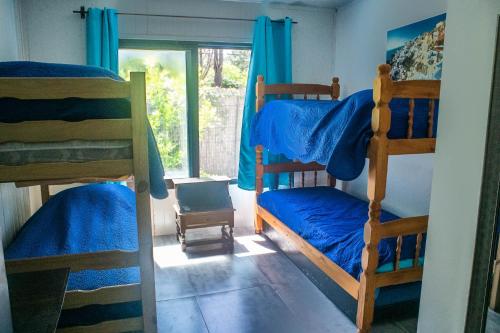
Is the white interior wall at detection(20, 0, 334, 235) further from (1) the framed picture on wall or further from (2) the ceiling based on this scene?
(1) the framed picture on wall

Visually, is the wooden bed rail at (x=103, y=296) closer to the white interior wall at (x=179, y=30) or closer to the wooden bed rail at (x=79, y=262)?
the wooden bed rail at (x=79, y=262)

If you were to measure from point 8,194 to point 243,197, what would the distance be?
7.27 feet

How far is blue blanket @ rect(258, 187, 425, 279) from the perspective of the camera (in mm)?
2329

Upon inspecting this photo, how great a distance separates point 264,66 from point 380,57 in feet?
3.56

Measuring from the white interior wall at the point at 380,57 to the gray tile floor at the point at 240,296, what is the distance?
106cm

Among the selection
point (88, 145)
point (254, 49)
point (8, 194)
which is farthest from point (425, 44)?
point (8, 194)

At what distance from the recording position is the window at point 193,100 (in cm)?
375

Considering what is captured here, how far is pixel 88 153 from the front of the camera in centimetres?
151

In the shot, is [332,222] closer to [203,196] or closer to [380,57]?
[203,196]

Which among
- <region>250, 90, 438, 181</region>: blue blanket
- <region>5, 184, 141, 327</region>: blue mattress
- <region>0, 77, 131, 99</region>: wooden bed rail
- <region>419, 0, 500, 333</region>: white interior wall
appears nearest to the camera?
<region>419, 0, 500, 333</region>: white interior wall

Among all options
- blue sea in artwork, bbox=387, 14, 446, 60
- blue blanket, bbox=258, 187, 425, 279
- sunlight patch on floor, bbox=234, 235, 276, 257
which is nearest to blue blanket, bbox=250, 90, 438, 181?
blue blanket, bbox=258, 187, 425, 279

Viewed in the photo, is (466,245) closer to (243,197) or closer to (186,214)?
(186,214)

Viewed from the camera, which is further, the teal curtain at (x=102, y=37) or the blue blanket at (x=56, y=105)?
the teal curtain at (x=102, y=37)

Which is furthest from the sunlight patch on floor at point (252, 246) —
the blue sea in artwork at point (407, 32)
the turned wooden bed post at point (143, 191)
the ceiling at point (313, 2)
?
the ceiling at point (313, 2)
